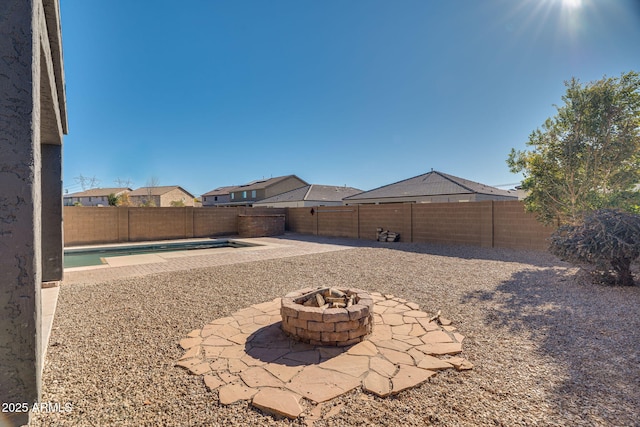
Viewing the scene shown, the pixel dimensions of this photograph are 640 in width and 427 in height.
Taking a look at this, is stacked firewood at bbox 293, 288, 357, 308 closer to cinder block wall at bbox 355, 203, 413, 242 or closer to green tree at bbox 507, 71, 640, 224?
green tree at bbox 507, 71, 640, 224

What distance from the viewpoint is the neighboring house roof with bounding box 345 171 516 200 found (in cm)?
1795

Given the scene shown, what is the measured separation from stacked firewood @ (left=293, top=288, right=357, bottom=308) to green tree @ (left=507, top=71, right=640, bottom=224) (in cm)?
711

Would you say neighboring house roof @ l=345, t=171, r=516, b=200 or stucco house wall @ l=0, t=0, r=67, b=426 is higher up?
neighboring house roof @ l=345, t=171, r=516, b=200

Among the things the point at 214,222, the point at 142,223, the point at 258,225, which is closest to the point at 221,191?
the point at 214,222

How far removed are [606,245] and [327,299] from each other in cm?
539

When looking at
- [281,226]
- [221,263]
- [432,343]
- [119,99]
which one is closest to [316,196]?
[281,226]

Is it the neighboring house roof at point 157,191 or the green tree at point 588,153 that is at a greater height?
the neighboring house roof at point 157,191

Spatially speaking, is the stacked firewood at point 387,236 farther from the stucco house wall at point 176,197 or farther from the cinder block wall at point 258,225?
the stucco house wall at point 176,197

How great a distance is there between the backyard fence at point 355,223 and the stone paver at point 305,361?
856 centimetres

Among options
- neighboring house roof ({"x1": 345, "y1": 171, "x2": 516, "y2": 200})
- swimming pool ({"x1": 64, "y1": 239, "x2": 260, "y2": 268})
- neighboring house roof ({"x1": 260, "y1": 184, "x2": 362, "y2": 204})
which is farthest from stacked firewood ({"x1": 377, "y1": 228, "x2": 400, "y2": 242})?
neighboring house roof ({"x1": 260, "y1": 184, "x2": 362, "y2": 204})

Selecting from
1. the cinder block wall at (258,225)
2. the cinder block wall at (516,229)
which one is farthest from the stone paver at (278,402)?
the cinder block wall at (258,225)

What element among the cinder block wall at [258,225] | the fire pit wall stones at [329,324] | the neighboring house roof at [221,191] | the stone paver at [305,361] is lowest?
the stone paver at [305,361]

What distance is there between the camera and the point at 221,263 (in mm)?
8508

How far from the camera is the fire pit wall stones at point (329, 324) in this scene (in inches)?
125
